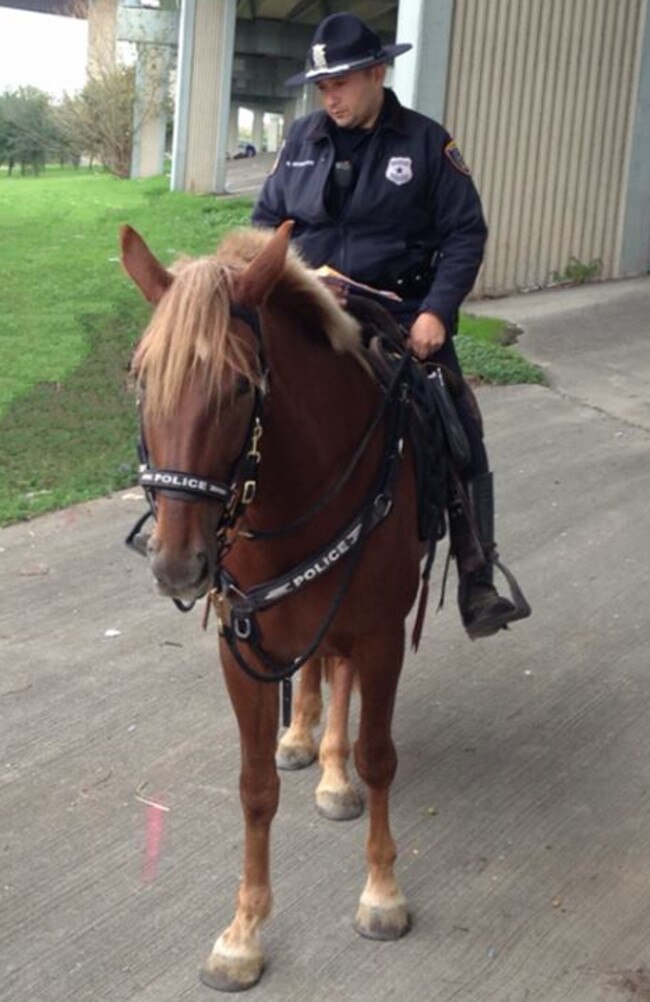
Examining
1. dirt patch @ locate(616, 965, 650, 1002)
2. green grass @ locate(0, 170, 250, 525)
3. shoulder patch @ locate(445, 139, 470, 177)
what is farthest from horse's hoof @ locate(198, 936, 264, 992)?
green grass @ locate(0, 170, 250, 525)

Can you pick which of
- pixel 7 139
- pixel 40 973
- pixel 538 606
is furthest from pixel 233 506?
pixel 7 139

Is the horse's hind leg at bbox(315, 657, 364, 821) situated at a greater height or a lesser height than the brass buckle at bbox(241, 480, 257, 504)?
lesser

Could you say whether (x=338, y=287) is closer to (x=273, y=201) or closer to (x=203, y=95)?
(x=273, y=201)

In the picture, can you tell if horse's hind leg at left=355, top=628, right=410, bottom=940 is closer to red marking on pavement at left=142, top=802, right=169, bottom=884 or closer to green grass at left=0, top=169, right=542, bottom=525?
red marking on pavement at left=142, top=802, right=169, bottom=884

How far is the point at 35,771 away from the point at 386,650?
5.72 ft

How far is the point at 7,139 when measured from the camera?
4494 cm

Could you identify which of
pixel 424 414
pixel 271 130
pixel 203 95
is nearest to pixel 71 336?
pixel 424 414

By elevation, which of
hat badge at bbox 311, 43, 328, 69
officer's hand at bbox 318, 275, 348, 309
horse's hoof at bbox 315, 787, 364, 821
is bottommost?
horse's hoof at bbox 315, 787, 364, 821

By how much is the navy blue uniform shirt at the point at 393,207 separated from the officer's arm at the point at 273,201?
3cm

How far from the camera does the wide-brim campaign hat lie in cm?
422

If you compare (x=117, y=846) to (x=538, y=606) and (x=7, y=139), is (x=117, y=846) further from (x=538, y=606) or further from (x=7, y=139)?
(x=7, y=139)

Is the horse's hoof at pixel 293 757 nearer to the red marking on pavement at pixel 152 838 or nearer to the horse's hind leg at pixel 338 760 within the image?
the horse's hind leg at pixel 338 760

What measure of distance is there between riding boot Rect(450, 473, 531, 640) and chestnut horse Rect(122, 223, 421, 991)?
0.60m

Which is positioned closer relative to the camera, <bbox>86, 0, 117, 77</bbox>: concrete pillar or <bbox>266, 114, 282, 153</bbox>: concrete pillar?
<bbox>86, 0, 117, 77</bbox>: concrete pillar
